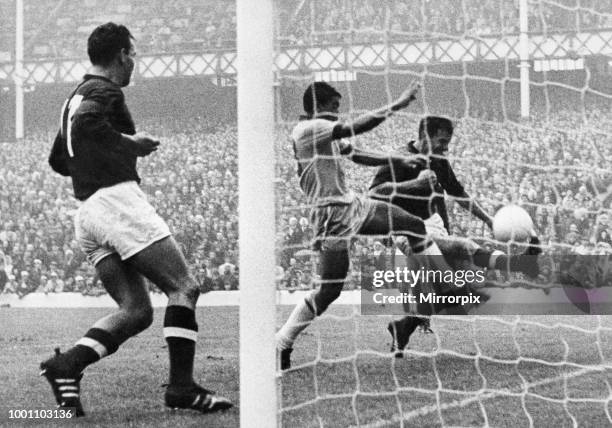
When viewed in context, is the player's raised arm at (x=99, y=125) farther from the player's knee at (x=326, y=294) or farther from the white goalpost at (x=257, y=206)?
the player's knee at (x=326, y=294)

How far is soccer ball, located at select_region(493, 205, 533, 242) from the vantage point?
2.52 m

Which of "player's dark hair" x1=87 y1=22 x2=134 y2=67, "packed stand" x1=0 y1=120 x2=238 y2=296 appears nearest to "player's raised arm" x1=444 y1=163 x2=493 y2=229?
"packed stand" x1=0 y1=120 x2=238 y2=296

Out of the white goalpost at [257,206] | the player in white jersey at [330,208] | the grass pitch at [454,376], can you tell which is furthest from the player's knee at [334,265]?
the white goalpost at [257,206]

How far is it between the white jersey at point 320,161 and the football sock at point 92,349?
0.65m

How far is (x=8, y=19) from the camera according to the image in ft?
7.60

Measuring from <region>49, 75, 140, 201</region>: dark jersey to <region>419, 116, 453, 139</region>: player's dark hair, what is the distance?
0.87 meters

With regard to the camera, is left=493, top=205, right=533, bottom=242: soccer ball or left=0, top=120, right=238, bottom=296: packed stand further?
left=493, top=205, right=533, bottom=242: soccer ball

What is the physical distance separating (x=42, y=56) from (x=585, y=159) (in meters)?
1.80

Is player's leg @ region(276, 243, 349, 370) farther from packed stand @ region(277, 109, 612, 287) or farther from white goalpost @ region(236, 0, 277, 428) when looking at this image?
white goalpost @ region(236, 0, 277, 428)

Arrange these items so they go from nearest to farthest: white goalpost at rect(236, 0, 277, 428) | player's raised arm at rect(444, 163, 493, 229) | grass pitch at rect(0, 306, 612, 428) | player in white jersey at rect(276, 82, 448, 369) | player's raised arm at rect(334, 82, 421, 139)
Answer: white goalpost at rect(236, 0, 277, 428) < grass pitch at rect(0, 306, 612, 428) < player's raised arm at rect(334, 82, 421, 139) < player in white jersey at rect(276, 82, 448, 369) < player's raised arm at rect(444, 163, 493, 229)

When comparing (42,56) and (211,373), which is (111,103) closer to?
(42,56)

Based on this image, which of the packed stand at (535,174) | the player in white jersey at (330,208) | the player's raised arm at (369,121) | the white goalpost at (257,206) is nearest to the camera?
the white goalpost at (257,206)

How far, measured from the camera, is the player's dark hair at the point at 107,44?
2.04m

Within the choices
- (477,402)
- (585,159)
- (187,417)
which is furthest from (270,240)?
(585,159)
